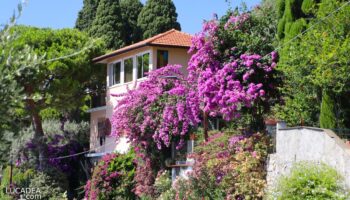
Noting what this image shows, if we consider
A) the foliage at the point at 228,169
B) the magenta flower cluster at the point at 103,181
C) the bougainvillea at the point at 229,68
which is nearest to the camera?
the foliage at the point at 228,169

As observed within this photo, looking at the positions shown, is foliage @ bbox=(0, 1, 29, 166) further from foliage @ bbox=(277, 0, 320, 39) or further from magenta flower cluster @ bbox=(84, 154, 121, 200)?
magenta flower cluster @ bbox=(84, 154, 121, 200)

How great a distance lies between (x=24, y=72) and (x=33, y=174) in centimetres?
2922

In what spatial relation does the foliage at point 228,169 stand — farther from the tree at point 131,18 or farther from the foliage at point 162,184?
the tree at point 131,18

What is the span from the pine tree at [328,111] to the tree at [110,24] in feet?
110

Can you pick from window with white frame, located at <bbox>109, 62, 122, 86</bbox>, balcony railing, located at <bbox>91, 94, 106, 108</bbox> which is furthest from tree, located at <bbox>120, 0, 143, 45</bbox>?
window with white frame, located at <bbox>109, 62, 122, 86</bbox>

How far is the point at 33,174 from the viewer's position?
116 feet

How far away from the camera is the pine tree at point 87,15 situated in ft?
180

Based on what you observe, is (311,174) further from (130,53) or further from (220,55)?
(130,53)

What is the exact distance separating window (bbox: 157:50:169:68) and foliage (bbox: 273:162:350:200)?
1822 centimetres

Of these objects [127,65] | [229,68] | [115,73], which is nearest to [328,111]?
[229,68]

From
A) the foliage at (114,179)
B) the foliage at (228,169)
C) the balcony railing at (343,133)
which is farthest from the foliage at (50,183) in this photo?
the balcony railing at (343,133)

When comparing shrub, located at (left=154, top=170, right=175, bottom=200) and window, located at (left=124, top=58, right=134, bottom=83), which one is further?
window, located at (left=124, top=58, right=134, bottom=83)

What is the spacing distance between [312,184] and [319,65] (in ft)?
9.85

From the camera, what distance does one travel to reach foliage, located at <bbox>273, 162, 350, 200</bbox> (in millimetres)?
14695
